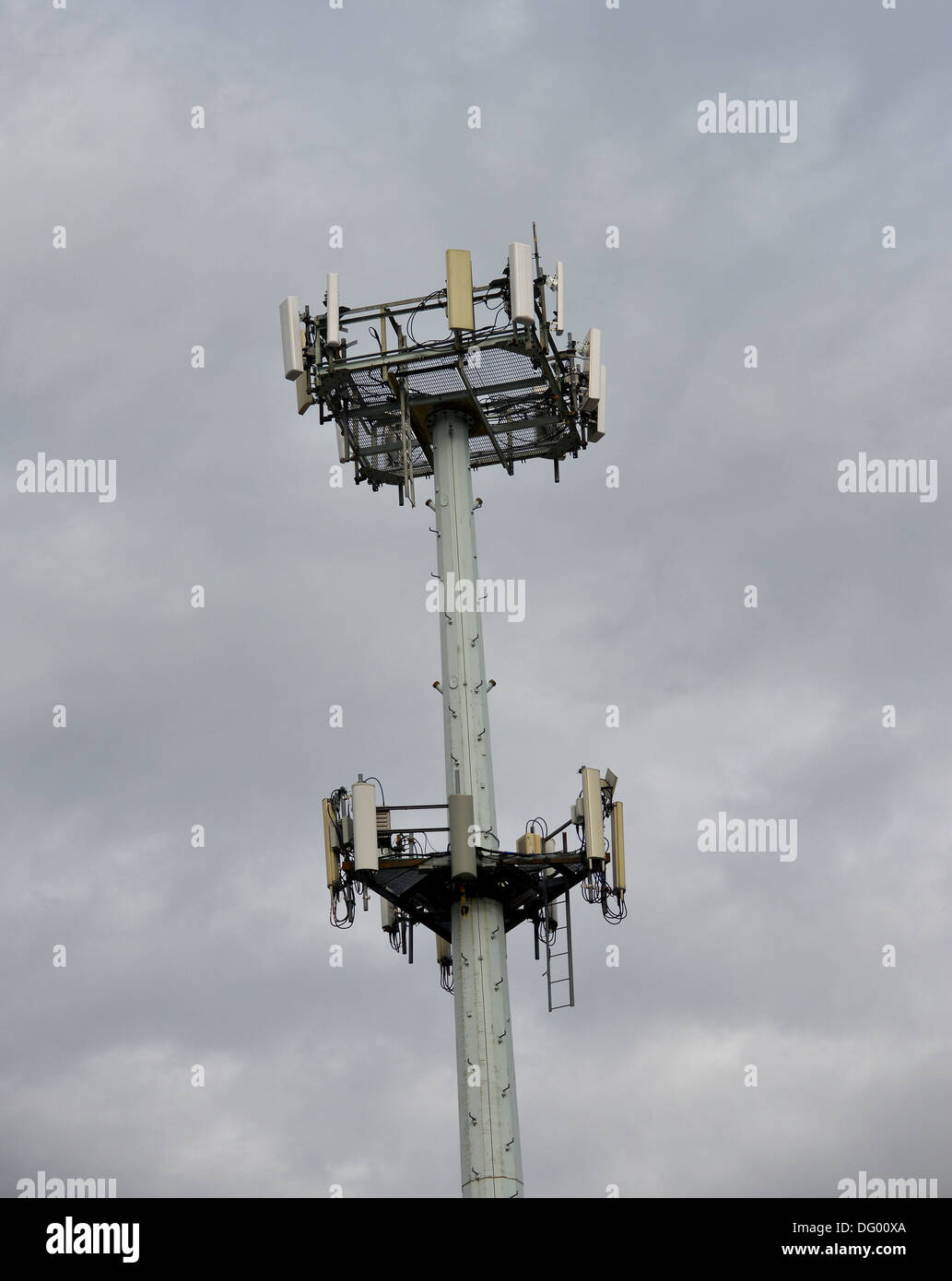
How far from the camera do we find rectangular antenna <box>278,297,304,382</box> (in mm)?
56781

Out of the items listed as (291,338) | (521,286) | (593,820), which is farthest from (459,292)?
(593,820)

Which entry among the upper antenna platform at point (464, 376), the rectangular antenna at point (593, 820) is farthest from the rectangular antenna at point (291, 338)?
the rectangular antenna at point (593, 820)


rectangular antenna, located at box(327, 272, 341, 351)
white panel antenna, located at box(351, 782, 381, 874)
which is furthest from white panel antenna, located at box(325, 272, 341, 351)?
white panel antenna, located at box(351, 782, 381, 874)

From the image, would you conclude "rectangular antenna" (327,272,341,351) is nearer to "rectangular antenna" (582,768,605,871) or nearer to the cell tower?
the cell tower

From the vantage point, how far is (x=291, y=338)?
57.1 meters

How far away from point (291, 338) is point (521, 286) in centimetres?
703

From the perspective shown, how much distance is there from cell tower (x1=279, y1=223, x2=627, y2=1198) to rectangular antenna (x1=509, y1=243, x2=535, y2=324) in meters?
0.05

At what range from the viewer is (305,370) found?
5719 cm

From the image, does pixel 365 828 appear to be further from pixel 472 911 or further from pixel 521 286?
pixel 521 286

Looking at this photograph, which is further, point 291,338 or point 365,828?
point 291,338

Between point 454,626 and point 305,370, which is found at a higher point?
point 305,370
